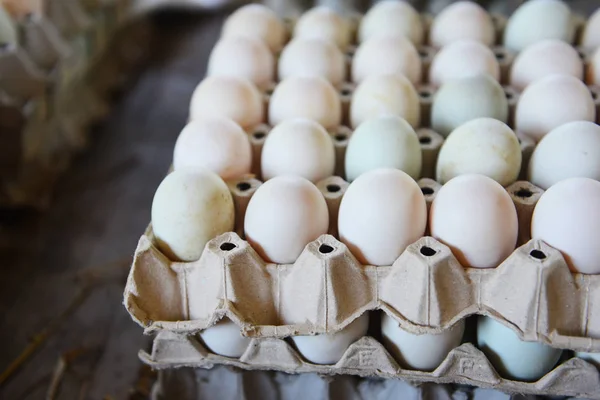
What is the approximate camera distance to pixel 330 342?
0.96 meters

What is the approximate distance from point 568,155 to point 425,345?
0.38 meters

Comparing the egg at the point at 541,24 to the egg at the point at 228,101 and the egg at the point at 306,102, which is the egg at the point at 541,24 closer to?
the egg at the point at 306,102

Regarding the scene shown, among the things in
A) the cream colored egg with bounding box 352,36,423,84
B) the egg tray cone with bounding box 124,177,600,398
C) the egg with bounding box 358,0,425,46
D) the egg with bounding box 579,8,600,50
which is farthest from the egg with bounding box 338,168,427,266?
the egg with bounding box 579,8,600,50

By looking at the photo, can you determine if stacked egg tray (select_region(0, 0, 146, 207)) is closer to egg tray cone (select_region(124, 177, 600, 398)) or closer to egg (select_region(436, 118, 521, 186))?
egg tray cone (select_region(124, 177, 600, 398))

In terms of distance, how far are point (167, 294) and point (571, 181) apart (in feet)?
2.08

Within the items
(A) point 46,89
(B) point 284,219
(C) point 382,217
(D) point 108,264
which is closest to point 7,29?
(A) point 46,89

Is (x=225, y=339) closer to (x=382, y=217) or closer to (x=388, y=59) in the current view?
(x=382, y=217)

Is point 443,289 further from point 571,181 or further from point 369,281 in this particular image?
point 571,181

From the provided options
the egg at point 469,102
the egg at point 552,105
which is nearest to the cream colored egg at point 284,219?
the egg at point 469,102

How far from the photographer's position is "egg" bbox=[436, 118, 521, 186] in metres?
1.01

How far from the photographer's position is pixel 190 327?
923 mm

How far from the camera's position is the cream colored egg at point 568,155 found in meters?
0.98

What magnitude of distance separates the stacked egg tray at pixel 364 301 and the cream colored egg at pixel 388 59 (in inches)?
17.5

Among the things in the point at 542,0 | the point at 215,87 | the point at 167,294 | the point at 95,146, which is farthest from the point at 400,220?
the point at 95,146
